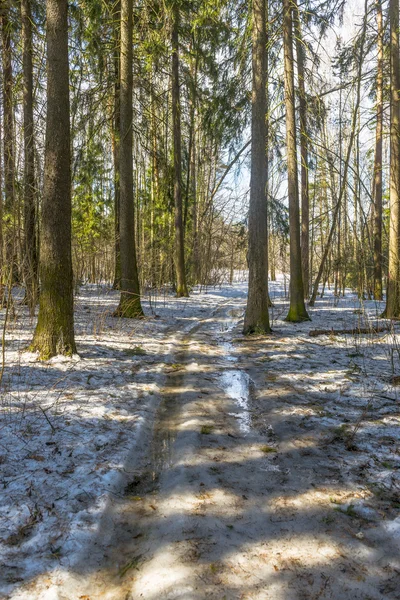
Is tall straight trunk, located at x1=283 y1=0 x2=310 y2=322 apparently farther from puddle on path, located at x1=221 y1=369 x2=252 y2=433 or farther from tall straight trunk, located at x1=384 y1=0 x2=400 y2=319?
puddle on path, located at x1=221 y1=369 x2=252 y2=433

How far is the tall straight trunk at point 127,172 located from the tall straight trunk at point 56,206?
10.4 feet

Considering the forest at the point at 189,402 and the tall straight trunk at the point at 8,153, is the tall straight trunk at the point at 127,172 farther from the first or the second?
the tall straight trunk at the point at 8,153

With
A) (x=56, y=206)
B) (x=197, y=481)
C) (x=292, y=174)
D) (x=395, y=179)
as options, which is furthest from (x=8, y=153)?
(x=395, y=179)

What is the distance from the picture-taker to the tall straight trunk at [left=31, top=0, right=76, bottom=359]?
5566mm

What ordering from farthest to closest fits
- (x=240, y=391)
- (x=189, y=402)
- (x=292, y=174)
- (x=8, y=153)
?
(x=292, y=174), (x=8, y=153), (x=240, y=391), (x=189, y=402)

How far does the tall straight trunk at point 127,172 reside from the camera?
8922 millimetres

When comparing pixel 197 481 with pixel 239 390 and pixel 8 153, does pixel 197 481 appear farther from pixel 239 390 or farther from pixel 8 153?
pixel 8 153

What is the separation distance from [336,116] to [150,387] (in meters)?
15.8

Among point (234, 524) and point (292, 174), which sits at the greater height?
point (292, 174)

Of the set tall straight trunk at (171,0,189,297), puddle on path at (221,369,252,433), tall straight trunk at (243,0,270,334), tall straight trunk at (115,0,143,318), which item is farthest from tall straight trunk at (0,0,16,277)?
tall straight trunk at (171,0,189,297)

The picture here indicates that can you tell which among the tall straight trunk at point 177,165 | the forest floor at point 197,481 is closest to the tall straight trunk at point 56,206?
the forest floor at point 197,481

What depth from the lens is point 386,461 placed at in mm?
3205

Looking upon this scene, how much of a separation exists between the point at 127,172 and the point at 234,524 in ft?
27.5

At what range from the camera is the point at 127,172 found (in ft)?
30.8
